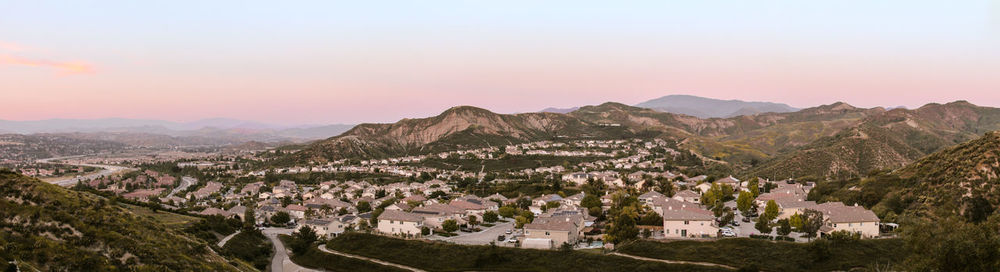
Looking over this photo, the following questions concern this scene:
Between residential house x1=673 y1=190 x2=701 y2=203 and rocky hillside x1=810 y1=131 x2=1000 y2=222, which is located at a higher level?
rocky hillside x1=810 y1=131 x2=1000 y2=222

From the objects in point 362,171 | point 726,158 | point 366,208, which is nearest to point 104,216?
point 366,208

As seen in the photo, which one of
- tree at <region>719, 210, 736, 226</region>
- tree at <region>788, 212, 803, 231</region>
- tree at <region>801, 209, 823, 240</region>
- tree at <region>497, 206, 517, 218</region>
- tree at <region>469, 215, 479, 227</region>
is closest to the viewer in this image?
tree at <region>801, 209, 823, 240</region>

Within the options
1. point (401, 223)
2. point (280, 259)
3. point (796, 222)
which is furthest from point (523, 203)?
point (796, 222)

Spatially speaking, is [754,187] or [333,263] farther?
[754,187]

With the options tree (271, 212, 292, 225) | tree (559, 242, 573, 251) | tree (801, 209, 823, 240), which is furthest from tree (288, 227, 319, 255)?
tree (801, 209, 823, 240)

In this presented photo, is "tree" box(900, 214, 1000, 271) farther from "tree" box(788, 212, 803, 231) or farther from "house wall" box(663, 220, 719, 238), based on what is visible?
"tree" box(788, 212, 803, 231)

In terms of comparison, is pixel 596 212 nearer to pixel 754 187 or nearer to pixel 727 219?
pixel 727 219
